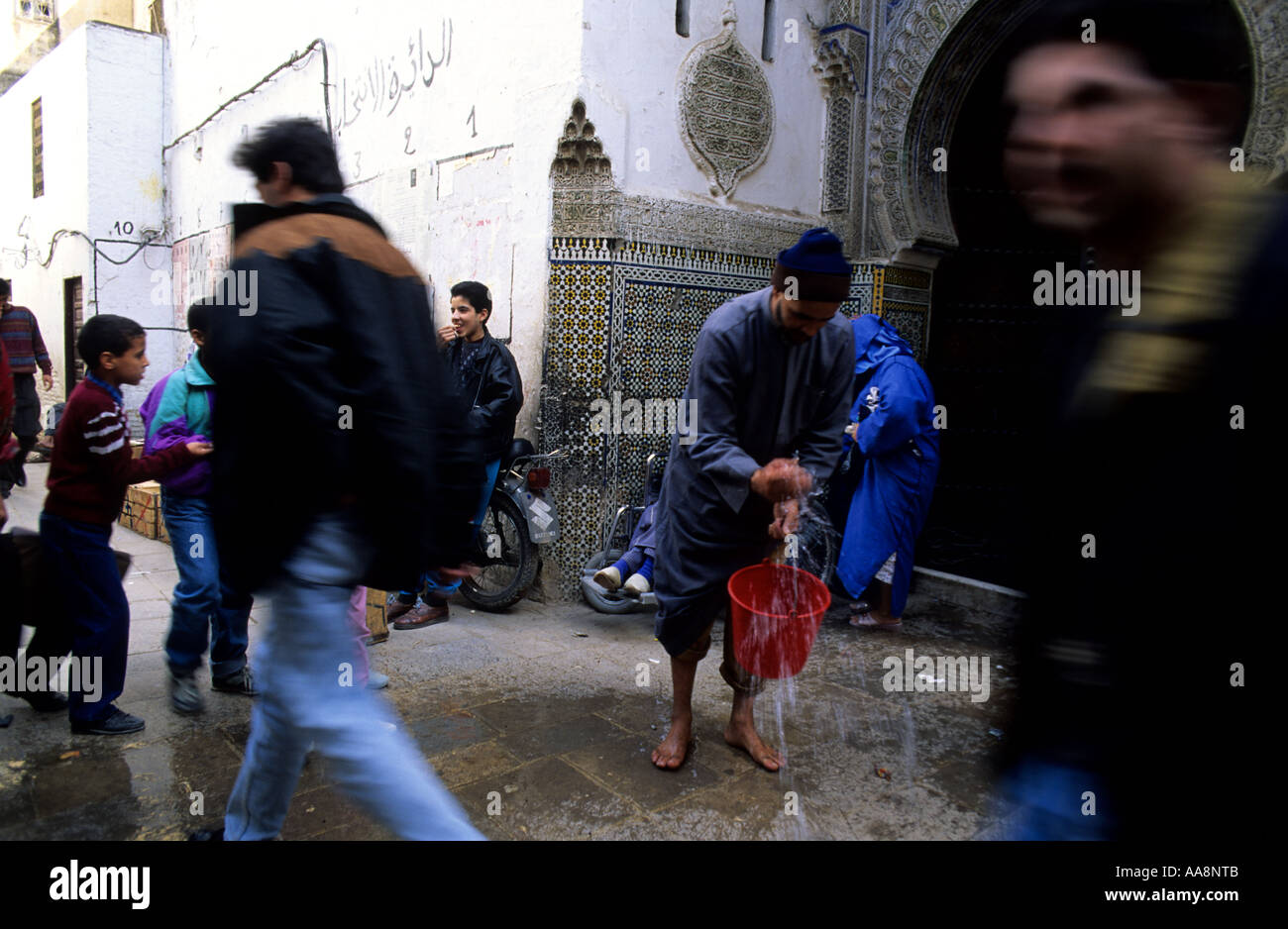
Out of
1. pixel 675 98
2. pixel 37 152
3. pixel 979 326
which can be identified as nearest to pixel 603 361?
pixel 675 98

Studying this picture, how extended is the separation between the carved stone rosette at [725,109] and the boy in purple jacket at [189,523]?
3.44 meters

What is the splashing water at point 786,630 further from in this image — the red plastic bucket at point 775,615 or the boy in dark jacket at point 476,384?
the boy in dark jacket at point 476,384

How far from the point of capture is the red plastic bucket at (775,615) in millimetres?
2822

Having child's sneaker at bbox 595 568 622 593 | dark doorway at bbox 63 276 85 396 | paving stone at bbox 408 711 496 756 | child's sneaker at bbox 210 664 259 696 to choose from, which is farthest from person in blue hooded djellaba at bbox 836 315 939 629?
dark doorway at bbox 63 276 85 396

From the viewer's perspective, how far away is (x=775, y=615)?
288 centimetres

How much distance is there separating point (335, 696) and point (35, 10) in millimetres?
27118

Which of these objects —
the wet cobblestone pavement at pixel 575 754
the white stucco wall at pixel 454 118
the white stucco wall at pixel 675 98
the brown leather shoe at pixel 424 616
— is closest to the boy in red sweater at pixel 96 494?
the wet cobblestone pavement at pixel 575 754

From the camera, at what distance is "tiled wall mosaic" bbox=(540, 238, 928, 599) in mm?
5375

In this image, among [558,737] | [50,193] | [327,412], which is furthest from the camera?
[50,193]

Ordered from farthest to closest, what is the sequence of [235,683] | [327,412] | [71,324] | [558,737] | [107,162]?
[71,324]
[107,162]
[235,683]
[558,737]
[327,412]

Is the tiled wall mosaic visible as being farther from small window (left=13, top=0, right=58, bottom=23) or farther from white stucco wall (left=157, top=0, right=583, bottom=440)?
small window (left=13, top=0, right=58, bottom=23)

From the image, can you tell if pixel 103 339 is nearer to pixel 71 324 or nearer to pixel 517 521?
pixel 517 521
